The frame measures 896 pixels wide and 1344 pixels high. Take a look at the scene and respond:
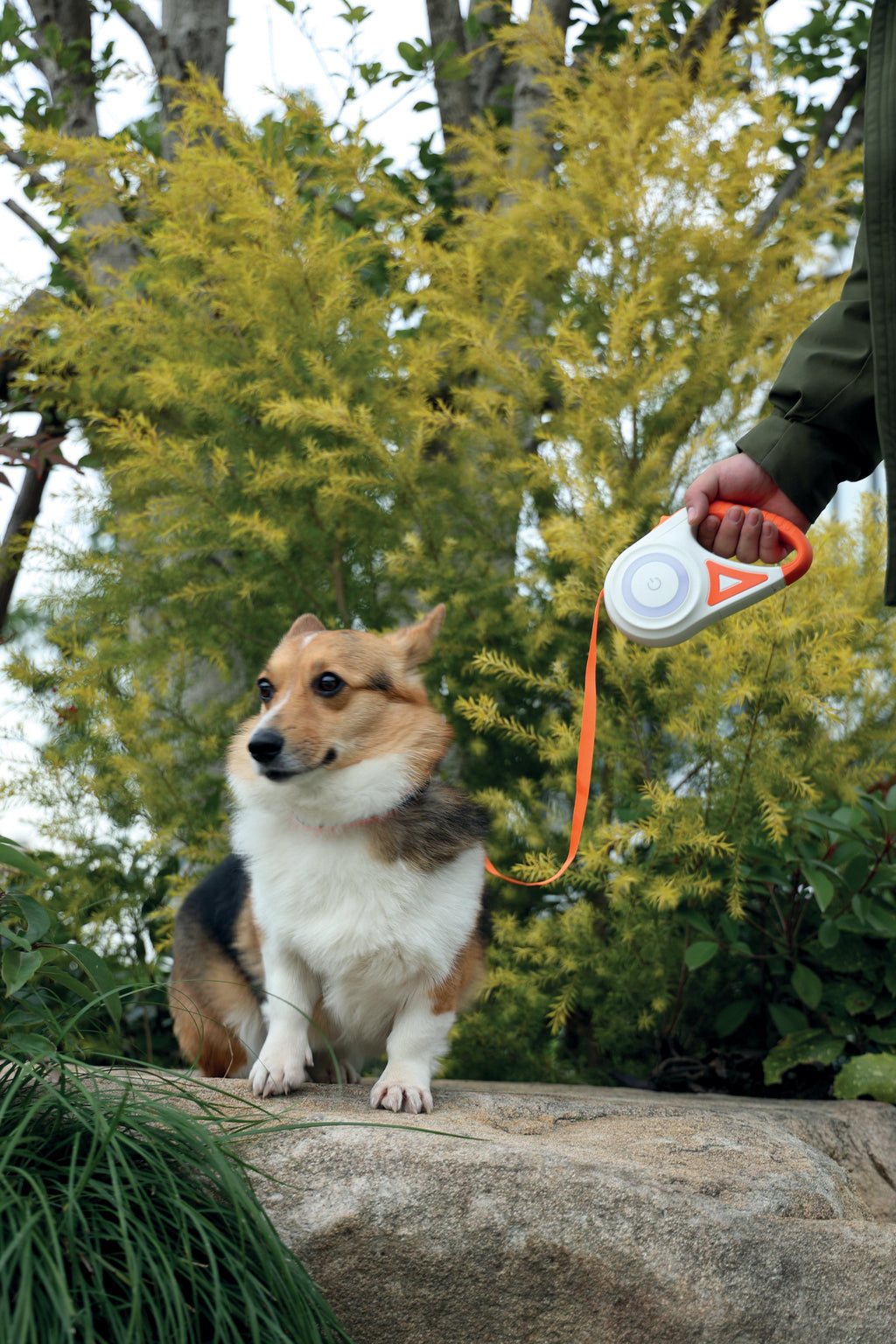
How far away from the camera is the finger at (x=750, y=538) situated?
2.35 m

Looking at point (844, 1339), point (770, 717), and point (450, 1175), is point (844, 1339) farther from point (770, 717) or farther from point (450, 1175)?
point (770, 717)

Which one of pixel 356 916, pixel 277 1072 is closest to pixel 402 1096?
pixel 277 1072

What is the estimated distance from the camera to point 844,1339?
184cm

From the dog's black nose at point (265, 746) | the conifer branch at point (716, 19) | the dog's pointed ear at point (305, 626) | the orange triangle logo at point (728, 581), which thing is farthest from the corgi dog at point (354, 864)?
the conifer branch at point (716, 19)

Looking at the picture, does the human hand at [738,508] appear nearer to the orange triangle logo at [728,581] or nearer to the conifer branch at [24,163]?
the orange triangle logo at [728,581]

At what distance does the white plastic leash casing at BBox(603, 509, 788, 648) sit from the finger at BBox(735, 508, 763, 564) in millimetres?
44

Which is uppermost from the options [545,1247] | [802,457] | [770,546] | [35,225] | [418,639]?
[35,225]

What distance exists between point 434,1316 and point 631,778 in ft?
6.50

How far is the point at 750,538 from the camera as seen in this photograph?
238 cm

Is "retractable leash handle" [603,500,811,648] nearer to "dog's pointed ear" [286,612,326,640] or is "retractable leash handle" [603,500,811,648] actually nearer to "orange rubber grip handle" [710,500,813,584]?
"orange rubber grip handle" [710,500,813,584]

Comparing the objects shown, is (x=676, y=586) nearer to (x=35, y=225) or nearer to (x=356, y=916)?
(x=356, y=916)

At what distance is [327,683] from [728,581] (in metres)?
0.90

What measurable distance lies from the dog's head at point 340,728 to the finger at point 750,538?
792mm

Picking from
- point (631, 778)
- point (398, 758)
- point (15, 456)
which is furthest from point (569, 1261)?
point (15, 456)
